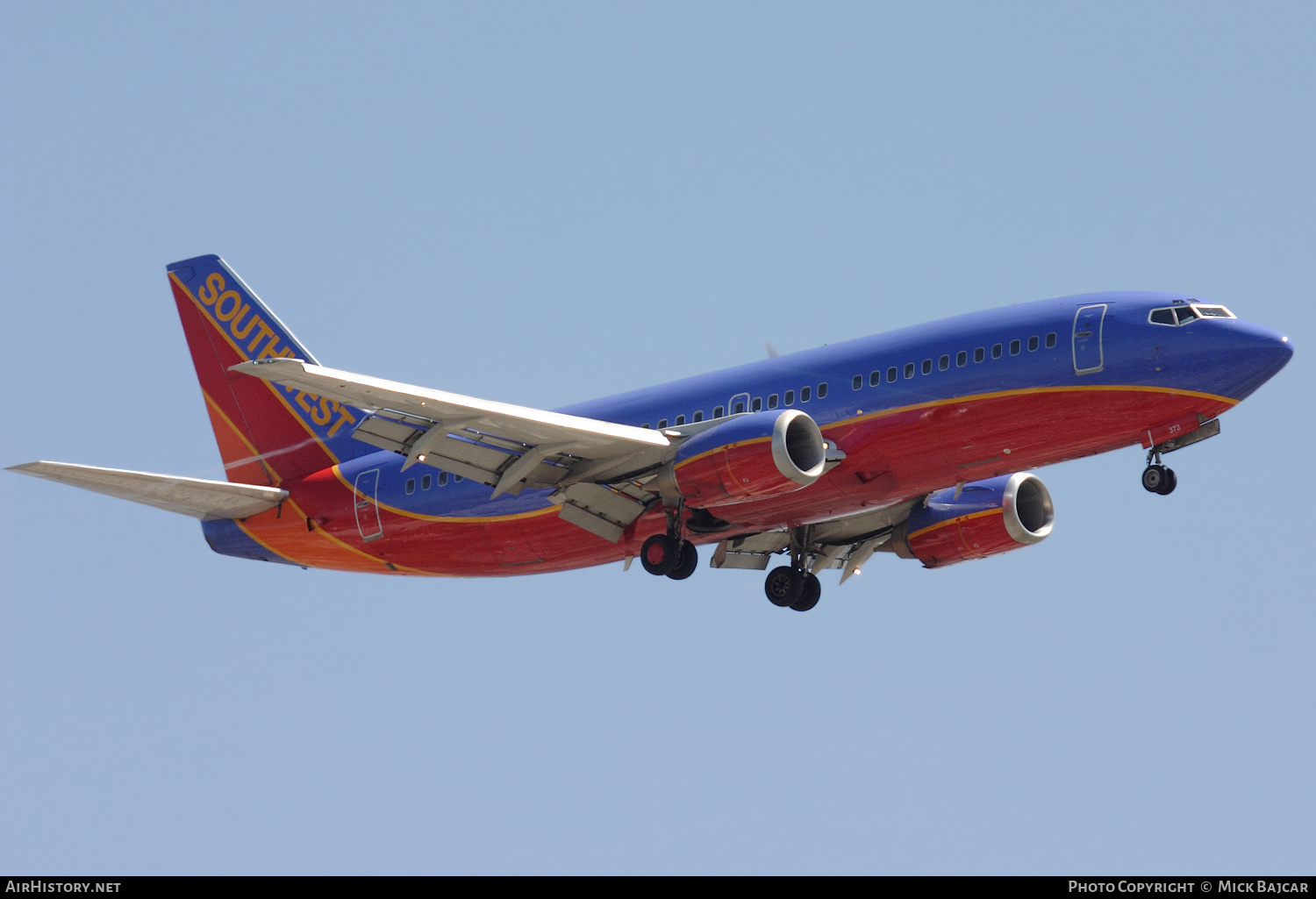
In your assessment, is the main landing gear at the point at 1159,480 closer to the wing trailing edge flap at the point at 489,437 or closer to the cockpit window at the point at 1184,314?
the cockpit window at the point at 1184,314

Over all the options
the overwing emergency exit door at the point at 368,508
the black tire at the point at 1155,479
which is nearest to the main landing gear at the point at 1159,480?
the black tire at the point at 1155,479

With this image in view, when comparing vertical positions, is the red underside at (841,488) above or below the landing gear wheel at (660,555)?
above

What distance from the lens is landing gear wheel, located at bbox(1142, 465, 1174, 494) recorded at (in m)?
30.8

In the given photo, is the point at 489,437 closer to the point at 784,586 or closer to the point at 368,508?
the point at 368,508

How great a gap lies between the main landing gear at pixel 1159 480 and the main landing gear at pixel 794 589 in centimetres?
1034

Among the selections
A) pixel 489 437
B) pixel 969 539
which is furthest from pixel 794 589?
pixel 489 437

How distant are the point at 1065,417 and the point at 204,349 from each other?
930 inches

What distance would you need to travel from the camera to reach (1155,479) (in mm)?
30828

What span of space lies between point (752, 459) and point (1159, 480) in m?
7.74

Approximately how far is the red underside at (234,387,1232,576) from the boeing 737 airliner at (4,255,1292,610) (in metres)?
0.05

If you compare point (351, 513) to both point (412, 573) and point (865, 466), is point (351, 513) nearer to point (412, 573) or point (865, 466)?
point (412, 573)

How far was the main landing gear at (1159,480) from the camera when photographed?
3075 centimetres

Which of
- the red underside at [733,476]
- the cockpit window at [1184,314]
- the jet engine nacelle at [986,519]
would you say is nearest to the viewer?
the cockpit window at [1184,314]

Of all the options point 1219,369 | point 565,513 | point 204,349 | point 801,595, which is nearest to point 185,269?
point 204,349
